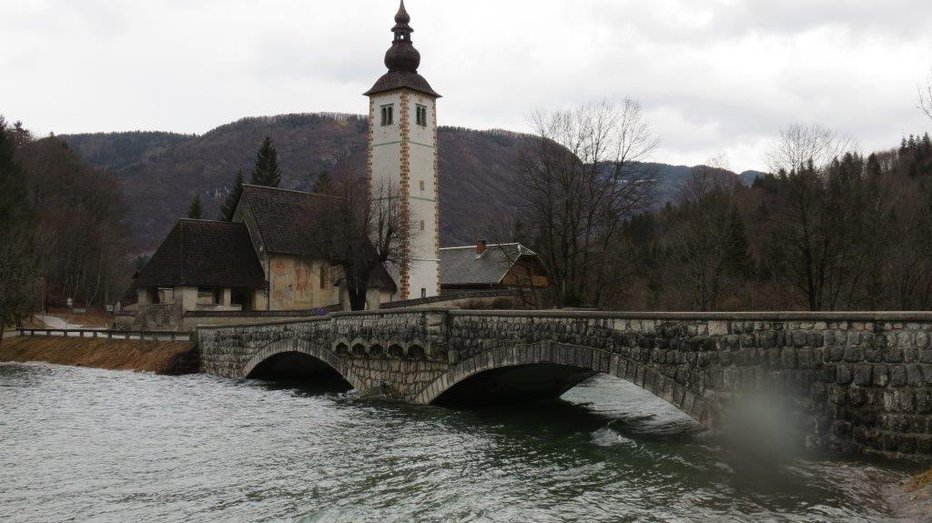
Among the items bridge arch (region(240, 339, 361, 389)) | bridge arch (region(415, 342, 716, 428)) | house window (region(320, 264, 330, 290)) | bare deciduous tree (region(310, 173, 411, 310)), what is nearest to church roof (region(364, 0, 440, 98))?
bare deciduous tree (region(310, 173, 411, 310))

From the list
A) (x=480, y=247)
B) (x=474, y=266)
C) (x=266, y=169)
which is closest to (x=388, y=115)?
(x=480, y=247)

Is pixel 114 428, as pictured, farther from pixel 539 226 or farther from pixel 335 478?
pixel 539 226

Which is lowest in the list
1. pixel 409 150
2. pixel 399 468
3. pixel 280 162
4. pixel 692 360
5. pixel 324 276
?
pixel 399 468

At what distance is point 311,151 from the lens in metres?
163

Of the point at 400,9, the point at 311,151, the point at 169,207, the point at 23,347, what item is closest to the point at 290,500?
the point at 23,347

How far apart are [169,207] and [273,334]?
118132 millimetres

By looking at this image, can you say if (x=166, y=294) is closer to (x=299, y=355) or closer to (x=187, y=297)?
(x=187, y=297)

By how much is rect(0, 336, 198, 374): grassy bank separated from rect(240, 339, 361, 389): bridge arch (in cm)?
496

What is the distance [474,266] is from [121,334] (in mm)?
30066

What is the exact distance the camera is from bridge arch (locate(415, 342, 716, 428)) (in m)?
17.6

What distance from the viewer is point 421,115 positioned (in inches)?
2258

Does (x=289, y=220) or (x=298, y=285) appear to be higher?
(x=289, y=220)

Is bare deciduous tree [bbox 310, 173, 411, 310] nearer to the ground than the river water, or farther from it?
farther from it

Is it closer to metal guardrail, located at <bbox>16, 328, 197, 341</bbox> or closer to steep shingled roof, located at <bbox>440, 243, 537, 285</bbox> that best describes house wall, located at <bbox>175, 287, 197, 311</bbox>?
metal guardrail, located at <bbox>16, 328, 197, 341</bbox>
